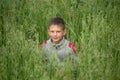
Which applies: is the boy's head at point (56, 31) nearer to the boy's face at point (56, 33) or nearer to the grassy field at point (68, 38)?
the boy's face at point (56, 33)

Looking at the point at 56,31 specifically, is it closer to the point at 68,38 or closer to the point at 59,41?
the point at 59,41

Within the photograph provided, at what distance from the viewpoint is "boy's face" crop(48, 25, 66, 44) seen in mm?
3037

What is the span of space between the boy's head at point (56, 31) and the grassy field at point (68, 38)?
0.42ft

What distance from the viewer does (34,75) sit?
7.22 ft

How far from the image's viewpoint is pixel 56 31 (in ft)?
10.1

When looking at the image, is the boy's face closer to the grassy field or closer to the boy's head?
the boy's head

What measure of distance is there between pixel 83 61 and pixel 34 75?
35 centimetres

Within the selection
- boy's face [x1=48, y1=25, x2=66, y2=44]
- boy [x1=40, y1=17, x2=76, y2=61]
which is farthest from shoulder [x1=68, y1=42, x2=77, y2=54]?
boy's face [x1=48, y1=25, x2=66, y2=44]

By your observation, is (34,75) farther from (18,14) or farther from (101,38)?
(18,14)

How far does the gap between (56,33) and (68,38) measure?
0.29m

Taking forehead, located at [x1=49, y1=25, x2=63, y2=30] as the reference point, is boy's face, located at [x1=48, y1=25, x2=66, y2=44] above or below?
below

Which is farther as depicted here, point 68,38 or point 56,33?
point 68,38

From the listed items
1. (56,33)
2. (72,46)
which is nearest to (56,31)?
(56,33)

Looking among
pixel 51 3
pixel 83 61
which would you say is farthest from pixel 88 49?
Answer: pixel 51 3
